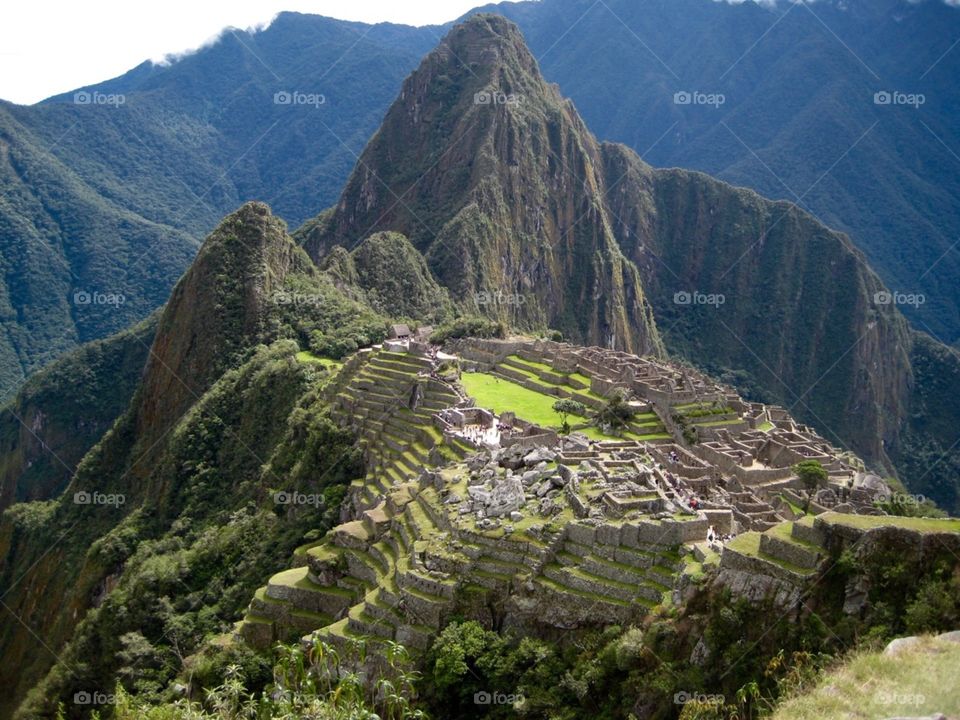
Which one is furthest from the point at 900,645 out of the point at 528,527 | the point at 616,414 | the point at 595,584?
the point at 616,414

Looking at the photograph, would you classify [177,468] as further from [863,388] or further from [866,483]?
[863,388]

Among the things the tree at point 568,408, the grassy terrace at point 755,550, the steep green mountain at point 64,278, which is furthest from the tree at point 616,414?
the steep green mountain at point 64,278

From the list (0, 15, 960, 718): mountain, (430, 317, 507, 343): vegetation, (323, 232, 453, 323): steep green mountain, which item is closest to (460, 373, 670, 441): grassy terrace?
(0, 15, 960, 718): mountain

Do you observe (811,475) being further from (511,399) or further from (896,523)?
(896,523)

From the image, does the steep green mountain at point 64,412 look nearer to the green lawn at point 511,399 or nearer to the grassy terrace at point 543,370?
the grassy terrace at point 543,370

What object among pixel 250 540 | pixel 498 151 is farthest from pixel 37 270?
pixel 250 540

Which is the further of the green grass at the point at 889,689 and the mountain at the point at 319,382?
the mountain at the point at 319,382
